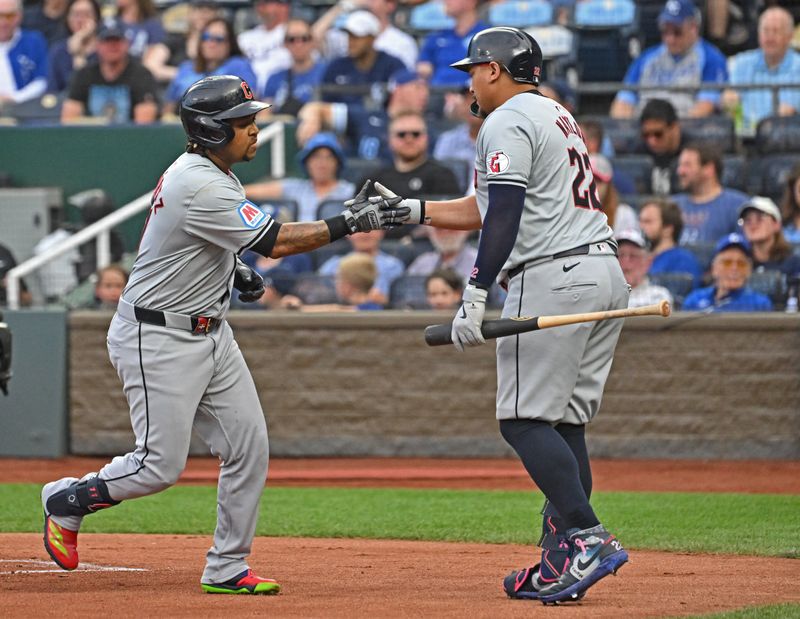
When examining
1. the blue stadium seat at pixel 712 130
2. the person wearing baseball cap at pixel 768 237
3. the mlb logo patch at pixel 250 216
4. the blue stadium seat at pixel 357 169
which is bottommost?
the blue stadium seat at pixel 357 169

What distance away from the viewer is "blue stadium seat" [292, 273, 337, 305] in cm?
1102

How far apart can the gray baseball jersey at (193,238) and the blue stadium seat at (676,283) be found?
5.42m

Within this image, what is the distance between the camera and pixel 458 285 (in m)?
10.6

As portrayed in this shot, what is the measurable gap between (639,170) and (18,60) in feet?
23.7

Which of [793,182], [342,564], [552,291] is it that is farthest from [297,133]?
[552,291]

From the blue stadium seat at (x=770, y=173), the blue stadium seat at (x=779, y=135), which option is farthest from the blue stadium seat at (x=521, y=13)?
the blue stadium seat at (x=770, y=173)

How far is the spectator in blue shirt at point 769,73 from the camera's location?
12.2 metres

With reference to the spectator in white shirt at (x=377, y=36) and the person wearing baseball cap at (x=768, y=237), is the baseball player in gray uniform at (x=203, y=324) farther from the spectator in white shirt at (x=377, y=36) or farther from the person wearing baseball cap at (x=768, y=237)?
the spectator in white shirt at (x=377, y=36)

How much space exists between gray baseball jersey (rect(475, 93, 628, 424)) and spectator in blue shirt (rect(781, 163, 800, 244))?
5.78 m

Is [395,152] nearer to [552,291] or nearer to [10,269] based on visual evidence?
[10,269]

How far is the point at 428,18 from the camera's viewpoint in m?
15.0

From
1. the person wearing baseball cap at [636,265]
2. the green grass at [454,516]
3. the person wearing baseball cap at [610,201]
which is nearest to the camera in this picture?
the green grass at [454,516]

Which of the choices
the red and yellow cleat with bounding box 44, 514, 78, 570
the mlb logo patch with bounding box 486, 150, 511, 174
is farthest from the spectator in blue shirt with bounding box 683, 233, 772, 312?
the red and yellow cleat with bounding box 44, 514, 78, 570

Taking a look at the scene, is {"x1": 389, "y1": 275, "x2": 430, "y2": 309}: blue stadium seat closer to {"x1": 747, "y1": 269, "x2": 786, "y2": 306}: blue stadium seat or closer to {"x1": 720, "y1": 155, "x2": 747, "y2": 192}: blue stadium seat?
{"x1": 747, "y1": 269, "x2": 786, "y2": 306}: blue stadium seat
